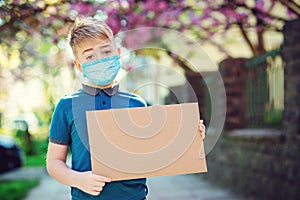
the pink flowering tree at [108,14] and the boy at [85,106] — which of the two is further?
the pink flowering tree at [108,14]

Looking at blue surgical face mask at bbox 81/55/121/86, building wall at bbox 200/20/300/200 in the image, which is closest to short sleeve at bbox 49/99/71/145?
blue surgical face mask at bbox 81/55/121/86

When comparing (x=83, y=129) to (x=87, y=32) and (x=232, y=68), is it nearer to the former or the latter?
(x=87, y=32)

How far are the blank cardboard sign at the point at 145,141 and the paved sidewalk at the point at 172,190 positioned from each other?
5.46 meters

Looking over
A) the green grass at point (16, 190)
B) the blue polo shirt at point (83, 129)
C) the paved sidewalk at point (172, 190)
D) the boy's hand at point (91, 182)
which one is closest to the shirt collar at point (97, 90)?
the blue polo shirt at point (83, 129)

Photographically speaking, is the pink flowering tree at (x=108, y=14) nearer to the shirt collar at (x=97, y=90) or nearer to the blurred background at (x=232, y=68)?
the blurred background at (x=232, y=68)

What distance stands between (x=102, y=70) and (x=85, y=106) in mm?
147

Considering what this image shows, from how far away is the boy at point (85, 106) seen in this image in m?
2.14

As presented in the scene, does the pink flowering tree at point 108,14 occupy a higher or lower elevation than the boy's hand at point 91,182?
higher

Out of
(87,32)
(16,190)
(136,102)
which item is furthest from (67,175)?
(16,190)

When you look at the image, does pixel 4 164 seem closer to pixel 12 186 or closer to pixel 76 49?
pixel 12 186

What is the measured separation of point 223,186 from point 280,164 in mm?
2655

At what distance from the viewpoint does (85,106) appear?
2.19 metres

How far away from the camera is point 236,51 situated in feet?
63.4

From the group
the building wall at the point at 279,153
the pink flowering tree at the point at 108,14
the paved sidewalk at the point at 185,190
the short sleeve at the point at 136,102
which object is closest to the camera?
the short sleeve at the point at 136,102
